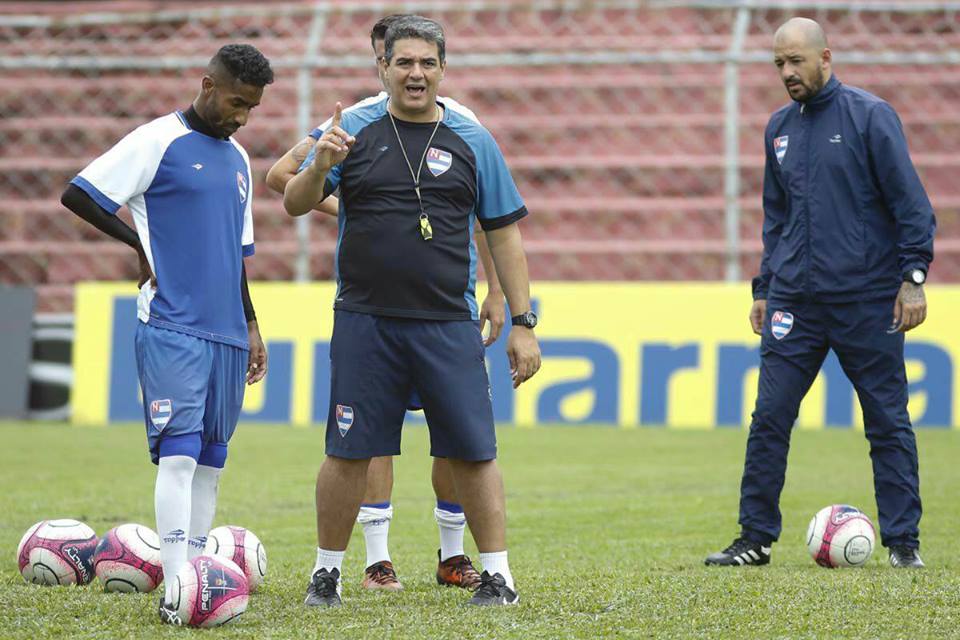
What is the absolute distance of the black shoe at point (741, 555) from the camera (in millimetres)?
6867

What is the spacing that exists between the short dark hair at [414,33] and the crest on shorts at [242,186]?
2.47 feet

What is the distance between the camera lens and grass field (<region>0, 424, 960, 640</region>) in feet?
17.1

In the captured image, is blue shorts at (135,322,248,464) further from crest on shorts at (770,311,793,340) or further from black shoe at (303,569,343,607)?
crest on shorts at (770,311,793,340)

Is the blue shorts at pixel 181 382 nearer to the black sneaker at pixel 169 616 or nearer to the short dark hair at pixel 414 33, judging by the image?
the black sneaker at pixel 169 616

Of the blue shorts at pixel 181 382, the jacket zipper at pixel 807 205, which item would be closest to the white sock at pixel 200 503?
the blue shorts at pixel 181 382

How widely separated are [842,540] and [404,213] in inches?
103

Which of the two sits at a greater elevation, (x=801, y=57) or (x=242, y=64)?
(x=801, y=57)

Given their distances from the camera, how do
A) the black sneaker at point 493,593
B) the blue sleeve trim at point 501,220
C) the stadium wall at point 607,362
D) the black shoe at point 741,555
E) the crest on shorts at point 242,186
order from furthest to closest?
the stadium wall at point 607,362 < the black shoe at point 741,555 < the crest on shorts at point 242,186 < the blue sleeve trim at point 501,220 < the black sneaker at point 493,593

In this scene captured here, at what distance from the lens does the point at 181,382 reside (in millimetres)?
5555

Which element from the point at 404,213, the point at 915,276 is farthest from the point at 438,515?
the point at 915,276

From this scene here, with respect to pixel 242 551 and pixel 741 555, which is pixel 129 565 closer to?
pixel 242 551

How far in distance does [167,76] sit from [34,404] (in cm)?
546

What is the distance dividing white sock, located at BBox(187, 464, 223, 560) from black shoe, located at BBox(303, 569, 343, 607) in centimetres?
58

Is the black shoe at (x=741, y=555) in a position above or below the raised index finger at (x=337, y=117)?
below
